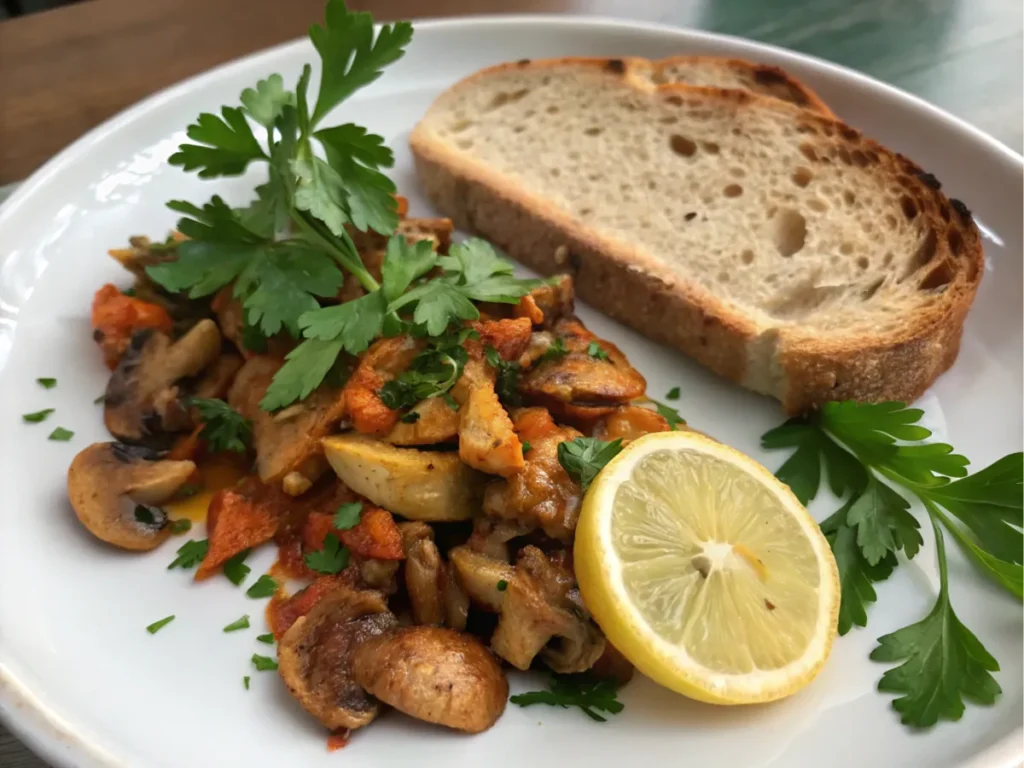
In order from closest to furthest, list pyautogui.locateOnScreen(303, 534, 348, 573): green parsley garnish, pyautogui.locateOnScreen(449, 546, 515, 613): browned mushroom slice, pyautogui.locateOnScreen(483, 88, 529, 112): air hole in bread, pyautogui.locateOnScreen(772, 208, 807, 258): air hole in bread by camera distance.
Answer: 1. pyautogui.locateOnScreen(449, 546, 515, 613): browned mushroom slice
2. pyautogui.locateOnScreen(303, 534, 348, 573): green parsley garnish
3. pyautogui.locateOnScreen(772, 208, 807, 258): air hole in bread
4. pyautogui.locateOnScreen(483, 88, 529, 112): air hole in bread

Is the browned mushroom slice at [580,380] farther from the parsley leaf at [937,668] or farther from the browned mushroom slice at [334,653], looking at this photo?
the parsley leaf at [937,668]

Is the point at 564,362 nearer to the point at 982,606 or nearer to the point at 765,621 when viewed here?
the point at 765,621

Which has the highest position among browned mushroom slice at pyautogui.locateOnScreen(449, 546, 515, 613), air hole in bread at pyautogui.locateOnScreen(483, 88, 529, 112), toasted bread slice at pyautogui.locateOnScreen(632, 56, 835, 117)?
toasted bread slice at pyautogui.locateOnScreen(632, 56, 835, 117)

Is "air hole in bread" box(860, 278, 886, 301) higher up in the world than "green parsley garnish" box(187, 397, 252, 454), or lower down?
higher up

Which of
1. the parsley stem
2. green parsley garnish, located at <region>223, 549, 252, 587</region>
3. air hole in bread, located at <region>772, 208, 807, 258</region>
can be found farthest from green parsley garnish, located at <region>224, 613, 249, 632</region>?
air hole in bread, located at <region>772, 208, 807, 258</region>

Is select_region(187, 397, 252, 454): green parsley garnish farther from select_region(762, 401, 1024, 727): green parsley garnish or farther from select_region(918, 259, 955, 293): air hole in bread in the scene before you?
select_region(918, 259, 955, 293): air hole in bread

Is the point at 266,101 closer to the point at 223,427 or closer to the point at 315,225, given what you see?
the point at 315,225

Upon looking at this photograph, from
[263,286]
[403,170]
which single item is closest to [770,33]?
[403,170]
